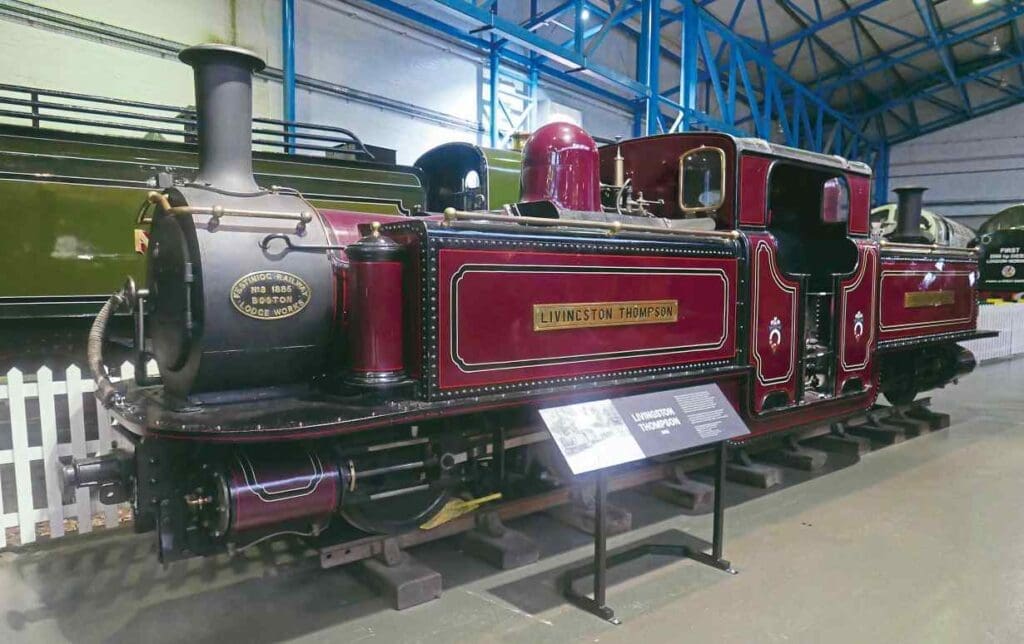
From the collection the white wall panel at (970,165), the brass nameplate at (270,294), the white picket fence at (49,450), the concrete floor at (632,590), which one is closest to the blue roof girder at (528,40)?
the white picket fence at (49,450)

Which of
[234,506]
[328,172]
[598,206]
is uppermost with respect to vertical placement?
[328,172]

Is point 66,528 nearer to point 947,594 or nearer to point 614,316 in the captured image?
point 614,316

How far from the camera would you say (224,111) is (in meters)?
2.90

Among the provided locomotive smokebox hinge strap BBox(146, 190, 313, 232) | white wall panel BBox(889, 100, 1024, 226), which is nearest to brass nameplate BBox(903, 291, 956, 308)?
locomotive smokebox hinge strap BBox(146, 190, 313, 232)

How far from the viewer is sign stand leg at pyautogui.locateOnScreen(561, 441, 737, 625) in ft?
10.3

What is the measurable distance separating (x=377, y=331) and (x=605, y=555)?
60.5 inches

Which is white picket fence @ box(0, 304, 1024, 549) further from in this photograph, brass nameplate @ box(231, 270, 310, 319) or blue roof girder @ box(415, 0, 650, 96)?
blue roof girder @ box(415, 0, 650, 96)

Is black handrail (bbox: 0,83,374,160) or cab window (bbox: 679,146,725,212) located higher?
black handrail (bbox: 0,83,374,160)

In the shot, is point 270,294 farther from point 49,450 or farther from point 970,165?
point 970,165

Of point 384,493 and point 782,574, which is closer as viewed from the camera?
point 384,493

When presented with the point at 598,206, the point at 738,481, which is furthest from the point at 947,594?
the point at 598,206

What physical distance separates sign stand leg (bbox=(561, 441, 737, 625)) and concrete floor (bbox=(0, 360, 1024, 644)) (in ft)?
0.21

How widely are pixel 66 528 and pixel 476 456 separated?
2683 millimetres

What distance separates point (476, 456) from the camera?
3.42m
